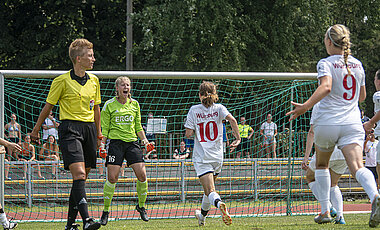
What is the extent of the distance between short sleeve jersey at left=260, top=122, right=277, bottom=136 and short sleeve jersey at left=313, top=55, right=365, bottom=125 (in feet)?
21.3

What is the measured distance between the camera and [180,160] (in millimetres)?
11742

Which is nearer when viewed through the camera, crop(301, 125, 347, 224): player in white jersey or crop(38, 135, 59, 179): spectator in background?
crop(301, 125, 347, 224): player in white jersey

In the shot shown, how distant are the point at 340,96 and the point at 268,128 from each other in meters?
6.67

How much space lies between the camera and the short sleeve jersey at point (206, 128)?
7.66 m

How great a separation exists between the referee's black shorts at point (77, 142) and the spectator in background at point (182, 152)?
596 cm

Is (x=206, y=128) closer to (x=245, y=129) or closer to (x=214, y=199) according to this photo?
(x=214, y=199)

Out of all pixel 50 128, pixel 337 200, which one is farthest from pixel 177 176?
pixel 337 200

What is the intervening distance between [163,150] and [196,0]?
27.8 feet

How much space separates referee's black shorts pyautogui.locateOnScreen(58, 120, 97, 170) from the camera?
6.32 metres

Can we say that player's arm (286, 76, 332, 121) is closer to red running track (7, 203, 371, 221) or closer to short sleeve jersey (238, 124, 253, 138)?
red running track (7, 203, 371, 221)

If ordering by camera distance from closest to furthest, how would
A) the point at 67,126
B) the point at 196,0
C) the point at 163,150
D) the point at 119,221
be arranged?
1. the point at 67,126
2. the point at 119,221
3. the point at 163,150
4. the point at 196,0

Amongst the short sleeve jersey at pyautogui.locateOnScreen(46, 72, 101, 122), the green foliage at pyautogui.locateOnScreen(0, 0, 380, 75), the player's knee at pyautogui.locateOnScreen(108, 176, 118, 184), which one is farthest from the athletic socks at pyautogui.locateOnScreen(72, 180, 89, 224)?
the green foliage at pyautogui.locateOnScreen(0, 0, 380, 75)

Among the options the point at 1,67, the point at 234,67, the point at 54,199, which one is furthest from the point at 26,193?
the point at 1,67

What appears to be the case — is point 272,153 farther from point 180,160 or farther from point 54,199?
point 54,199
